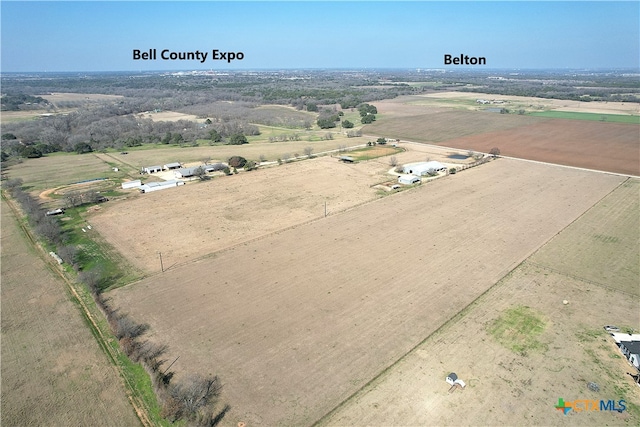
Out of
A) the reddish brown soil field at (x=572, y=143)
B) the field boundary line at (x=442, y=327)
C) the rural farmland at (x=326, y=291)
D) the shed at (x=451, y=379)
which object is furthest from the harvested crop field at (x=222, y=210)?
the reddish brown soil field at (x=572, y=143)

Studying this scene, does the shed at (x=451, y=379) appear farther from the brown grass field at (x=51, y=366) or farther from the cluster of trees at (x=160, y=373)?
the brown grass field at (x=51, y=366)

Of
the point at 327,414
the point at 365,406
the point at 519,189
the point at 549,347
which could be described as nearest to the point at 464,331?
the point at 549,347

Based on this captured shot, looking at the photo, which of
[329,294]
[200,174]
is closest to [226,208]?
[200,174]

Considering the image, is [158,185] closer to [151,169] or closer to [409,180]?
[151,169]

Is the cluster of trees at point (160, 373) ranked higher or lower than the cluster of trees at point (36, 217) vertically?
lower

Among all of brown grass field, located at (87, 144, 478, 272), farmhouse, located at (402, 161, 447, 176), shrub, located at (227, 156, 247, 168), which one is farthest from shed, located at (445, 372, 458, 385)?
shrub, located at (227, 156, 247, 168)

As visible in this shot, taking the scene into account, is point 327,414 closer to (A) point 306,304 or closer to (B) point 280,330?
(B) point 280,330
